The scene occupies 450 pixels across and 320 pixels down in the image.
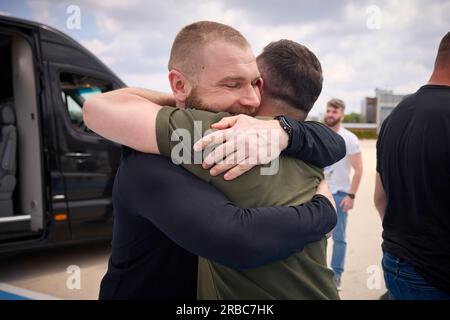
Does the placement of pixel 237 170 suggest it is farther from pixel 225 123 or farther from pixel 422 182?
pixel 422 182

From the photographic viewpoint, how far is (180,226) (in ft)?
3.14

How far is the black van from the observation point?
166 inches

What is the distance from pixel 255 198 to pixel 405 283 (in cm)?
125

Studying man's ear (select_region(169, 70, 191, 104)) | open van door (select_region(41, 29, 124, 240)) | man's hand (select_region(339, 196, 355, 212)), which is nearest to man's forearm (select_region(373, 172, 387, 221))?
Answer: man's ear (select_region(169, 70, 191, 104))

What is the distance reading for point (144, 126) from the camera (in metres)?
1.05

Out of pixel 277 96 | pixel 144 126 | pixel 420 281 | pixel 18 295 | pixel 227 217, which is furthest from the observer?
pixel 18 295

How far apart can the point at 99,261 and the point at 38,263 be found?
2.28ft

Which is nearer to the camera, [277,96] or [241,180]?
[241,180]

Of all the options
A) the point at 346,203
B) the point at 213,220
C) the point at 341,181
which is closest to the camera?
the point at 213,220

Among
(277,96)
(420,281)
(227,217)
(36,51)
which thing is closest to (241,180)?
(227,217)

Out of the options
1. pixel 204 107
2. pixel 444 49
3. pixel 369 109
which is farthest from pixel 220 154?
pixel 369 109

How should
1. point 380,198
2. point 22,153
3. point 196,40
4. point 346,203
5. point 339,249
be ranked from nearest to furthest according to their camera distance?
point 196,40, point 380,198, point 339,249, point 346,203, point 22,153
